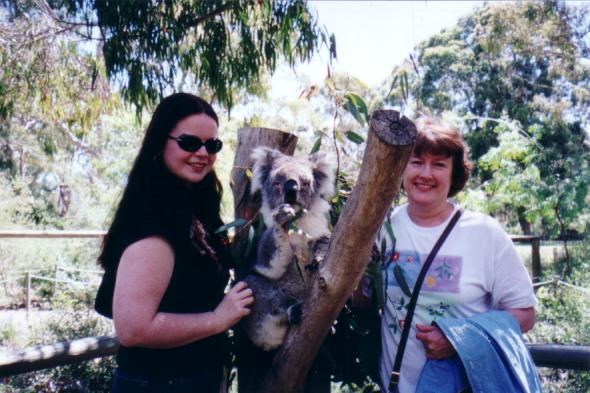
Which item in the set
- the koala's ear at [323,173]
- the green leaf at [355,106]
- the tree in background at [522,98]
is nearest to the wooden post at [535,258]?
the tree in background at [522,98]

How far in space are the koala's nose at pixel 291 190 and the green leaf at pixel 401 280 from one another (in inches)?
24.0

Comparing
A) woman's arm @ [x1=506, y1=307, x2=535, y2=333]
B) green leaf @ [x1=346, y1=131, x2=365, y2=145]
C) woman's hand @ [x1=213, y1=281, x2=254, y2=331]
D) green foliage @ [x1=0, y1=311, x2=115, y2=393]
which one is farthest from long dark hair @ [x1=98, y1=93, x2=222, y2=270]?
green foliage @ [x1=0, y1=311, x2=115, y2=393]

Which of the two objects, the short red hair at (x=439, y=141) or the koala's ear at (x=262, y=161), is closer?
the short red hair at (x=439, y=141)

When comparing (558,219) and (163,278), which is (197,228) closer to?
(163,278)

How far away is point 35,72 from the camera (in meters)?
4.75

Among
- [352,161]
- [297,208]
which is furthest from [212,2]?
[297,208]

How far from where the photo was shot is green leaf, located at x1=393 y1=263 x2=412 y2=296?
1.50 m

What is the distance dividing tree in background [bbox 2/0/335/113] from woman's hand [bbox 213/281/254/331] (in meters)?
2.62

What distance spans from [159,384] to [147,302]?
30 cm

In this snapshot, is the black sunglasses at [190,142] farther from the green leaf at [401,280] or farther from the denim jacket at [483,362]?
the denim jacket at [483,362]

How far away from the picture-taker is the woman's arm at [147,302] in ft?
4.16

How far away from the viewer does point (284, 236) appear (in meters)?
2.08

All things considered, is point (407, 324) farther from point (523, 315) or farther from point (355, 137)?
point (355, 137)

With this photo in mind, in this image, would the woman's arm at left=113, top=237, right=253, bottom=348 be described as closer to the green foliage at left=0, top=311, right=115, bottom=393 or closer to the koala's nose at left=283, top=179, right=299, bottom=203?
the koala's nose at left=283, top=179, right=299, bottom=203
